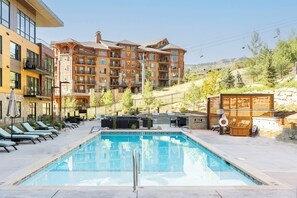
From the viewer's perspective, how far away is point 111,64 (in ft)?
201

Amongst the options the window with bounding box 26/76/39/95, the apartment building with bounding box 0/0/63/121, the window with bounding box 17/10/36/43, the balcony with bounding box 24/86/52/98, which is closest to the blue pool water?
the apartment building with bounding box 0/0/63/121

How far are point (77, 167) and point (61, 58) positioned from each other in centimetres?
4918

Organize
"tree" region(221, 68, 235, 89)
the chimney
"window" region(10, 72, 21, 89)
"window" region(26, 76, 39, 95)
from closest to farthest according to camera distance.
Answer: "window" region(10, 72, 21, 89)
"window" region(26, 76, 39, 95)
"tree" region(221, 68, 235, 89)
the chimney

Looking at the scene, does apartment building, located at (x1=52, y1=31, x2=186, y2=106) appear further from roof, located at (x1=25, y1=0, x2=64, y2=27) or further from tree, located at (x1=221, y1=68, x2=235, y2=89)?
roof, located at (x1=25, y1=0, x2=64, y2=27)

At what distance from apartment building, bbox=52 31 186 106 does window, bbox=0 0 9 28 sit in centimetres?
2984

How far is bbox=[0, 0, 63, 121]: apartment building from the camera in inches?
840

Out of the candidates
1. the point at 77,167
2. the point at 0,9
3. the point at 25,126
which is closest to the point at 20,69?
the point at 0,9

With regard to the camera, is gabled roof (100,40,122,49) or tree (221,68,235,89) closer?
tree (221,68,235,89)

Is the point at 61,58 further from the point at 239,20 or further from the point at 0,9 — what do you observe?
the point at 0,9

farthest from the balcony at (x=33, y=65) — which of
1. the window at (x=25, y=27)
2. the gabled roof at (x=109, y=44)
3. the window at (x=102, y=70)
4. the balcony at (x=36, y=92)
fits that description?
the gabled roof at (x=109, y=44)

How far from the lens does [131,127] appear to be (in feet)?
69.8

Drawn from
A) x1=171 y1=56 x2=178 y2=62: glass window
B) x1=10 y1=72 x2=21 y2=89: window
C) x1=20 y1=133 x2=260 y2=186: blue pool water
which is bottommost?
x1=20 y1=133 x2=260 y2=186: blue pool water

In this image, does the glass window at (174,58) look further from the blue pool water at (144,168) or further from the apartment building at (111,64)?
the blue pool water at (144,168)

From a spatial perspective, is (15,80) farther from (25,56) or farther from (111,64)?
(111,64)
